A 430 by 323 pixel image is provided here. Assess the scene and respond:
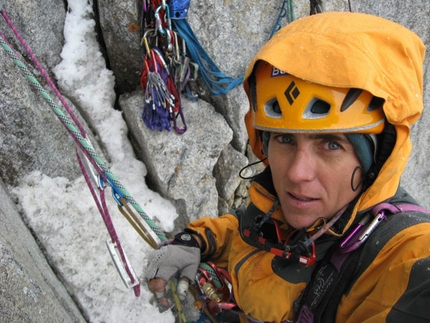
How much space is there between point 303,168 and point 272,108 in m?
0.35

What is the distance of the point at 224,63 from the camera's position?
3.77 m

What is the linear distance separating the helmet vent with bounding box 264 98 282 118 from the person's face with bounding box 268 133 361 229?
0.10 meters

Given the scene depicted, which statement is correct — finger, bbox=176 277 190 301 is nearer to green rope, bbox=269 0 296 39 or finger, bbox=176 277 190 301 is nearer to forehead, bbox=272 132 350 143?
forehead, bbox=272 132 350 143

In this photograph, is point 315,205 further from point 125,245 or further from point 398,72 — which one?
point 125,245

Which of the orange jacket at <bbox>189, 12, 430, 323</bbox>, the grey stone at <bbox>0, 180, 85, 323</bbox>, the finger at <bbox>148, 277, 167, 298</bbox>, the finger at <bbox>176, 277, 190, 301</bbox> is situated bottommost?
the finger at <bbox>176, 277, 190, 301</bbox>

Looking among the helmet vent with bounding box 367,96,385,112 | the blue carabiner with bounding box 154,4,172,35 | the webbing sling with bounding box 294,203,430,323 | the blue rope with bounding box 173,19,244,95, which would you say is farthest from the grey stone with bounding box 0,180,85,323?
the blue rope with bounding box 173,19,244,95

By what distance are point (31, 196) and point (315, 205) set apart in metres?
2.57

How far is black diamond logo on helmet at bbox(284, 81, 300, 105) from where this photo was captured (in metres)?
1.49

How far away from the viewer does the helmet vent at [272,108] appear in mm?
1610

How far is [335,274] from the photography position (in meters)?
1.47

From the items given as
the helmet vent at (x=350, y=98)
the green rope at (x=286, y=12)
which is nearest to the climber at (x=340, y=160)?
the helmet vent at (x=350, y=98)

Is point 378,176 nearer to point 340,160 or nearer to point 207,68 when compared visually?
point 340,160

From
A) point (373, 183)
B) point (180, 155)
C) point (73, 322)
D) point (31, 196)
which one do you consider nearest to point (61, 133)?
point (31, 196)

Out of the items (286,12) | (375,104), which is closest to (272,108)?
(375,104)
